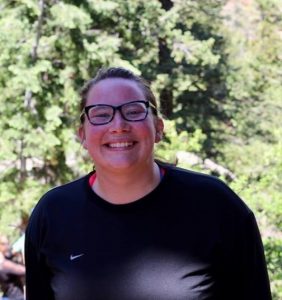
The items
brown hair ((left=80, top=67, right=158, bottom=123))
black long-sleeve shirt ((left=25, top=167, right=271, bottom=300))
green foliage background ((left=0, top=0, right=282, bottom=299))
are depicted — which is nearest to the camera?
black long-sleeve shirt ((left=25, top=167, right=271, bottom=300))

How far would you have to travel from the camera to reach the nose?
1.58m

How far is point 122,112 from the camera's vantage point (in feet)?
5.26

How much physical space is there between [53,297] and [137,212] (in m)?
0.34

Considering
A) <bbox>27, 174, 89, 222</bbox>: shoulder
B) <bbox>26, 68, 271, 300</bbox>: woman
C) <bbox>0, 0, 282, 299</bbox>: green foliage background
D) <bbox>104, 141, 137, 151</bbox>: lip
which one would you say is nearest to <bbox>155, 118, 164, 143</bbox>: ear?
<bbox>26, 68, 271, 300</bbox>: woman

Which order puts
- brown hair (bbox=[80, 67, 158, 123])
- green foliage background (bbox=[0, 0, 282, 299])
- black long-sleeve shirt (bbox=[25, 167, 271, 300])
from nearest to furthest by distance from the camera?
black long-sleeve shirt (bbox=[25, 167, 271, 300])
brown hair (bbox=[80, 67, 158, 123])
green foliage background (bbox=[0, 0, 282, 299])

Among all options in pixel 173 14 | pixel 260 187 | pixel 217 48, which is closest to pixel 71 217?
pixel 260 187

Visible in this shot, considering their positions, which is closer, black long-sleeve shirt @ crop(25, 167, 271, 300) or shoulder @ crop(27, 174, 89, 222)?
black long-sleeve shirt @ crop(25, 167, 271, 300)

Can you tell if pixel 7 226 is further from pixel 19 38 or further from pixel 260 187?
pixel 260 187

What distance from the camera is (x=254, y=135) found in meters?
19.2

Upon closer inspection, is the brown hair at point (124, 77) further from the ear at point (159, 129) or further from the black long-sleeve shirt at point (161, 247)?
the black long-sleeve shirt at point (161, 247)

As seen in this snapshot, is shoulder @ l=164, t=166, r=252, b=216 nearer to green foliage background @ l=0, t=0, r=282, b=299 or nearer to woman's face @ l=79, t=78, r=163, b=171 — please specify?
woman's face @ l=79, t=78, r=163, b=171

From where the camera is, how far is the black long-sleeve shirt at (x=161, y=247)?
61.0 inches

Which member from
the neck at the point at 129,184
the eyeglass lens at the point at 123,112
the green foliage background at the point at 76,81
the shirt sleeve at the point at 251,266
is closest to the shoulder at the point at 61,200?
the neck at the point at 129,184

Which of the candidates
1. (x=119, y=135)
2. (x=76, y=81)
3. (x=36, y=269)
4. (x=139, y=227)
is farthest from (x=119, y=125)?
(x=76, y=81)
